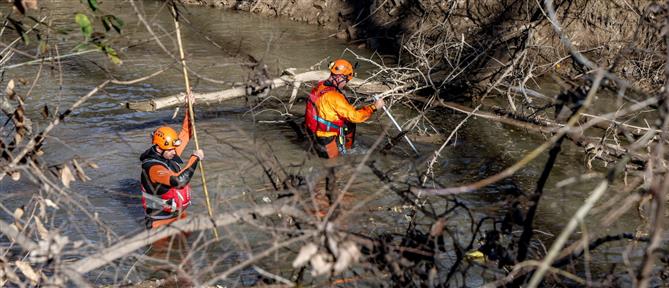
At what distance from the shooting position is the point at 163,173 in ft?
26.8

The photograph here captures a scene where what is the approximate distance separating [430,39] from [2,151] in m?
10.2

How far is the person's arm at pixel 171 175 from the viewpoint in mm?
8109

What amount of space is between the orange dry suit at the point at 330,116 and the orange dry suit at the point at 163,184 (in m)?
2.30

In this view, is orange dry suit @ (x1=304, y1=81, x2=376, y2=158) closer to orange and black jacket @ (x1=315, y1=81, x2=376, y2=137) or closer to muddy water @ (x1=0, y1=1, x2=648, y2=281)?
orange and black jacket @ (x1=315, y1=81, x2=376, y2=137)

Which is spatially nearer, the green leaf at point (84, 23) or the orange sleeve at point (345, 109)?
the green leaf at point (84, 23)

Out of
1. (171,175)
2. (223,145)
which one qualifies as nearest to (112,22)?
(171,175)

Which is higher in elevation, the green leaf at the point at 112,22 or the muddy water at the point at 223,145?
the green leaf at the point at 112,22

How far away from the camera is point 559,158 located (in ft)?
35.9

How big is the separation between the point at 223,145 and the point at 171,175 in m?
3.31

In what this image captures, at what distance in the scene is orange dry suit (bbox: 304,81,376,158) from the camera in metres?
10.2

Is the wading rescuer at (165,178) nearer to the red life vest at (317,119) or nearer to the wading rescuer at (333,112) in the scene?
the wading rescuer at (333,112)

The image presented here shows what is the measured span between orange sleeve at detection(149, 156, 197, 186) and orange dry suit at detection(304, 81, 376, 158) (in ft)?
7.63

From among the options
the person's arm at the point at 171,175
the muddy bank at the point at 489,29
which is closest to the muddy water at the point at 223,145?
the person's arm at the point at 171,175

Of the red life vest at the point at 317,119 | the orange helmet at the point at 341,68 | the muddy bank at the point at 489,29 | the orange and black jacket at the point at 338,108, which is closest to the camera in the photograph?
the orange and black jacket at the point at 338,108
